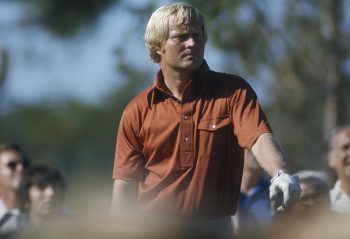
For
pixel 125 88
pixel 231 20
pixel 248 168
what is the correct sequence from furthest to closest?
pixel 125 88
pixel 231 20
pixel 248 168

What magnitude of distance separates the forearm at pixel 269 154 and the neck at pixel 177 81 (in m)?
0.55

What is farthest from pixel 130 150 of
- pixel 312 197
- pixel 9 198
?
pixel 9 198

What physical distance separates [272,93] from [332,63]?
3.92ft

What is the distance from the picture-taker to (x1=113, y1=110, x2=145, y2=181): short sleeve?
6359 millimetres

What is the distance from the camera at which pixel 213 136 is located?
240 inches

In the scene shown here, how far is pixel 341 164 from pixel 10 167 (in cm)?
289

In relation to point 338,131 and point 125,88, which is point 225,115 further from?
point 125,88

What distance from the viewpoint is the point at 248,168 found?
33.0 feet

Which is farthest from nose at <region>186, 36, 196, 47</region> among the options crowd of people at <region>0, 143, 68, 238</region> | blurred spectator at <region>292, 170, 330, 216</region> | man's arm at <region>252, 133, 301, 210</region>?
crowd of people at <region>0, 143, 68, 238</region>

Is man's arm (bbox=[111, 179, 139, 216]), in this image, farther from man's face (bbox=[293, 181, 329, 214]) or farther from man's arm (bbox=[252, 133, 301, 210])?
man's face (bbox=[293, 181, 329, 214])

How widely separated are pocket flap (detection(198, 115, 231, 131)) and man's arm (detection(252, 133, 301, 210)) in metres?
0.24

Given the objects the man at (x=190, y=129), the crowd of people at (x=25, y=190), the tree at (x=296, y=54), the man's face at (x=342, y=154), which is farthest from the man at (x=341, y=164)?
the tree at (x=296, y=54)

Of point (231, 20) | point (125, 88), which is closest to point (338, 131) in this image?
point (231, 20)

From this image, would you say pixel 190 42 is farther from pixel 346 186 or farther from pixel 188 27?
pixel 346 186
